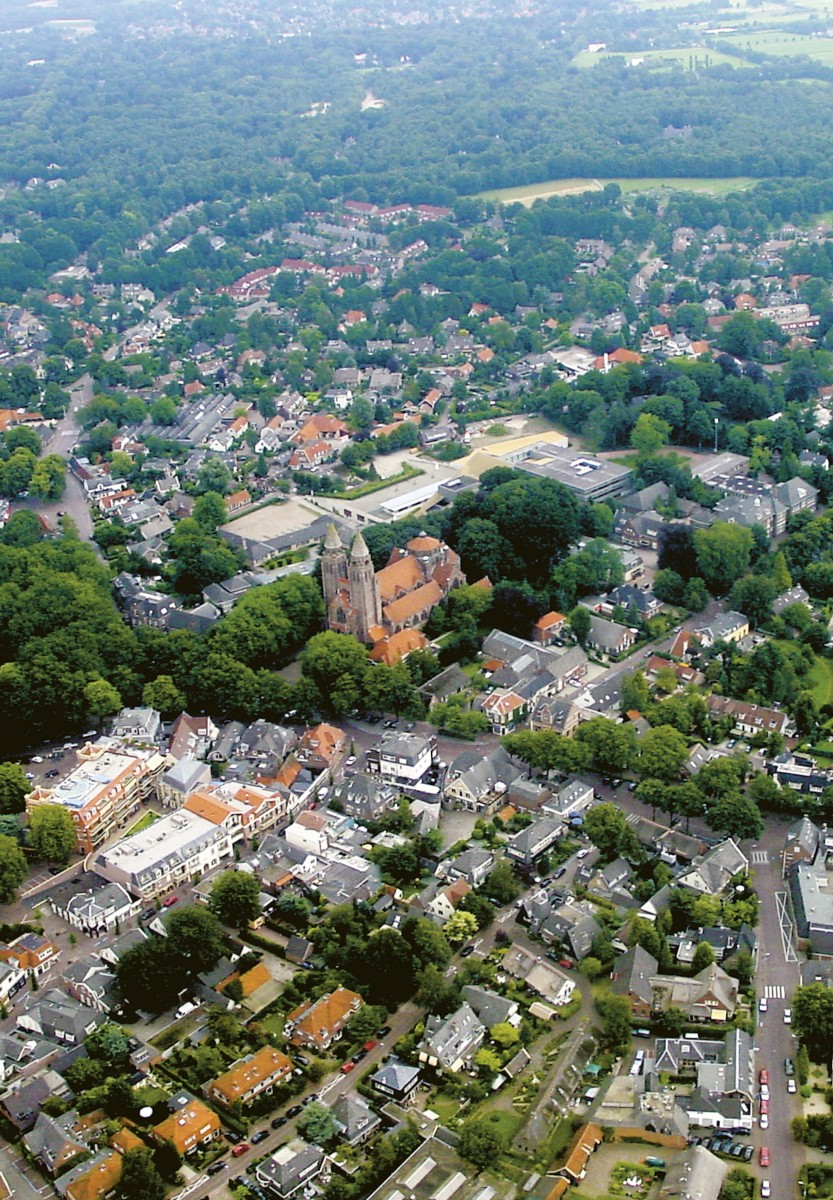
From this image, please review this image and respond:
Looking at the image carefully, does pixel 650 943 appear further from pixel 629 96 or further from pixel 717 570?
pixel 629 96

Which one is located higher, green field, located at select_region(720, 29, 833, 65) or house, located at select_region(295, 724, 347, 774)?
green field, located at select_region(720, 29, 833, 65)

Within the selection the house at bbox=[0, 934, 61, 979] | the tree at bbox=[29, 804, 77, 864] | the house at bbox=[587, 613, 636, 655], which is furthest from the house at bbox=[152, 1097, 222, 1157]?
the house at bbox=[587, 613, 636, 655]

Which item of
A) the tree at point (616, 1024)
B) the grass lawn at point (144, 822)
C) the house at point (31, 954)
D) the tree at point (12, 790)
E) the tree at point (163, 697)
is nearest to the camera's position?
the tree at point (616, 1024)

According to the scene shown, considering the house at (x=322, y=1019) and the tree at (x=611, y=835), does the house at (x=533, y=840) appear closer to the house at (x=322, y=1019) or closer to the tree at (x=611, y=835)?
the tree at (x=611, y=835)

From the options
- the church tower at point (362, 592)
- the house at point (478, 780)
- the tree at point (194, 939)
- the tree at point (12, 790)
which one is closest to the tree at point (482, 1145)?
the tree at point (194, 939)

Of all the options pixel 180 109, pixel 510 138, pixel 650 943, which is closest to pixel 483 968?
pixel 650 943

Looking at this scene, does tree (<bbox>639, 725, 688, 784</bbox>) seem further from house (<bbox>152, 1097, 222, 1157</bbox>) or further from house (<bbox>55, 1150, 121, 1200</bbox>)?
house (<bbox>55, 1150, 121, 1200</bbox>)
